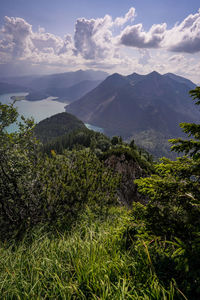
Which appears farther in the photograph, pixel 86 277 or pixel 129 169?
pixel 129 169

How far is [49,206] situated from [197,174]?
5.58m

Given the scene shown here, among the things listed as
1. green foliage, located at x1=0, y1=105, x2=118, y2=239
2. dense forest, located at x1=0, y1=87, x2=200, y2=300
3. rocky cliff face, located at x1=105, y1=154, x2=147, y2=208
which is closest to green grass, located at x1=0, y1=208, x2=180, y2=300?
dense forest, located at x1=0, y1=87, x2=200, y2=300

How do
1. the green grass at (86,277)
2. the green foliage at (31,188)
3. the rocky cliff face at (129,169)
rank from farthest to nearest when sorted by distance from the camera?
the rocky cliff face at (129,169) → the green foliage at (31,188) → the green grass at (86,277)

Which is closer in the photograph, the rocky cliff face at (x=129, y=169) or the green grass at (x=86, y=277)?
the green grass at (x=86, y=277)

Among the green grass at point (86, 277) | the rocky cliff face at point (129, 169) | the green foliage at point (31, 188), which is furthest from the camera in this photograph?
the rocky cliff face at point (129, 169)

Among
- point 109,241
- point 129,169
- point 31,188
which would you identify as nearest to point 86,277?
point 109,241

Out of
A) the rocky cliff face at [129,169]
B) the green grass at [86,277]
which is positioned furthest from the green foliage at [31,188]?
the rocky cliff face at [129,169]

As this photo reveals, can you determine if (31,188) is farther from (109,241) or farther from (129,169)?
(129,169)

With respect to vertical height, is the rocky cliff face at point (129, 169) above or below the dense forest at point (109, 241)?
below

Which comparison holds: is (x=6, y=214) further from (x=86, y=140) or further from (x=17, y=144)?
(x=86, y=140)

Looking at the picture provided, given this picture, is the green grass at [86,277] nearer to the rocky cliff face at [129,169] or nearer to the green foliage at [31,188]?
the green foliage at [31,188]

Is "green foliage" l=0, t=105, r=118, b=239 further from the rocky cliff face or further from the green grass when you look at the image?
the rocky cliff face

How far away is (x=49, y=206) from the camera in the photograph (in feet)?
21.5

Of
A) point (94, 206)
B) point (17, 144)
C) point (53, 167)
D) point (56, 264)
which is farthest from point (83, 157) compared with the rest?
point (56, 264)
